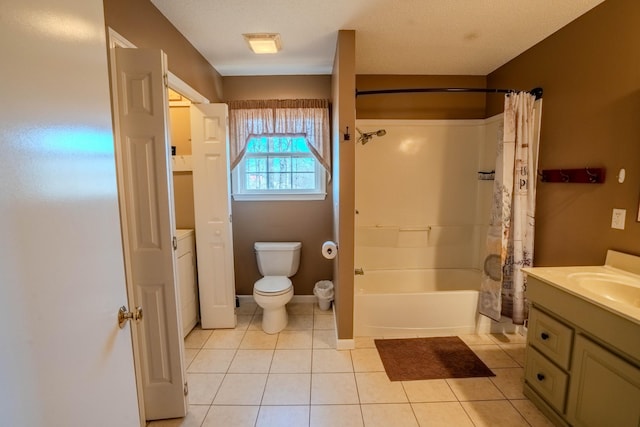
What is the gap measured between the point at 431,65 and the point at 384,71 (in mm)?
Result: 440

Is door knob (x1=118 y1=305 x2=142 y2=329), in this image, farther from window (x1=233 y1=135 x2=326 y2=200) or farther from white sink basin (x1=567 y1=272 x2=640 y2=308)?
window (x1=233 y1=135 x2=326 y2=200)

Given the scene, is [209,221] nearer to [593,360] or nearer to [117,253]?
[117,253]

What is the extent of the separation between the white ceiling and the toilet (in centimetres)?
181

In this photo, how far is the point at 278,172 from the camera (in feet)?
10.4

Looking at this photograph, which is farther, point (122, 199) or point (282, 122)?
point (282, 122)

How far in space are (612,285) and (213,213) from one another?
9.16 feet

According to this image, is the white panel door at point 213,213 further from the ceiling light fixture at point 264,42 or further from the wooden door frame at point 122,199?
the wooden door frame at point 122,199


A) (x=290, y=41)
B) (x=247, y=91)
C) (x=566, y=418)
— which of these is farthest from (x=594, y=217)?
(x=247, y=91)

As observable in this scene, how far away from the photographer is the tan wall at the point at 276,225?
9.90ft

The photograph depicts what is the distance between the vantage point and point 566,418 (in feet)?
5.00

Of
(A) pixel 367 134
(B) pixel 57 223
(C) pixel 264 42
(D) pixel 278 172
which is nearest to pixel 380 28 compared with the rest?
(C) pixel 264 42

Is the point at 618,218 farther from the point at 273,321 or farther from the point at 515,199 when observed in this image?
the point at 273,321

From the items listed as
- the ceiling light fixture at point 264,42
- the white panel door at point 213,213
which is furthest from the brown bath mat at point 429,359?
the ceiling light fixture at point 264,42

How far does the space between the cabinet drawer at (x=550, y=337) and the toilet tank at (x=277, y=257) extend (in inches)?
79.2
